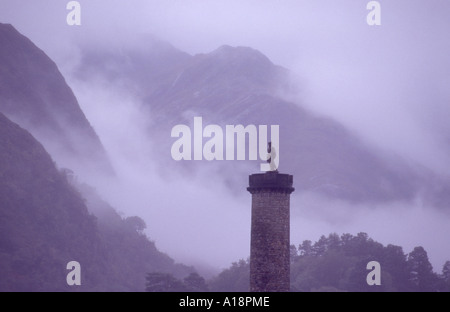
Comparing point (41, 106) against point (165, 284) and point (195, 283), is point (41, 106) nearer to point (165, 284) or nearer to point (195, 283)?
point (195, 283)

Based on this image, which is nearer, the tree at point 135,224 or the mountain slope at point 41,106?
the tree at point 135,224

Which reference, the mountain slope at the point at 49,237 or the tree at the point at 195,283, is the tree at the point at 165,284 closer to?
the tree at the point at 195,283

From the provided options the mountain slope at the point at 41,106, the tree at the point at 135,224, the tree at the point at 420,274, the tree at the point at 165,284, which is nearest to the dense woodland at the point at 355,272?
the tree at the point at 420,274

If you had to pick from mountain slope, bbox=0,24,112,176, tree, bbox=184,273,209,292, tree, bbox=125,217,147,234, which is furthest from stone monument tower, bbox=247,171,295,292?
mountain slope, bbox=0,24,112,176

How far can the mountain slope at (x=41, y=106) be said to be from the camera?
178 meters

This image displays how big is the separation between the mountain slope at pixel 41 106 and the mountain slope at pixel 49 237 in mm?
39813

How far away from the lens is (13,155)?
13362 centimetres

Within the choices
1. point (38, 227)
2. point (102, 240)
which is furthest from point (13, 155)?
point (102, 240)

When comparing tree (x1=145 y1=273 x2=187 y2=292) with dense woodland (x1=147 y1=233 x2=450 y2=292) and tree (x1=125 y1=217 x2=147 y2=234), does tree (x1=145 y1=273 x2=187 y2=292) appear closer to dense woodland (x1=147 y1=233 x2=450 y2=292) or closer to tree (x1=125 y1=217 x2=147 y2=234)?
dense woodland (x1=147 y1=233 x2=450 y2=292)

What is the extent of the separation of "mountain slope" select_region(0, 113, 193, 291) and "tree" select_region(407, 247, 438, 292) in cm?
5671

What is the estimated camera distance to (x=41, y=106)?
186m

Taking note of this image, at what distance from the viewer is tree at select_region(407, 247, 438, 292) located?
109 meters

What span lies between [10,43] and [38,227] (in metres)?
92.9
